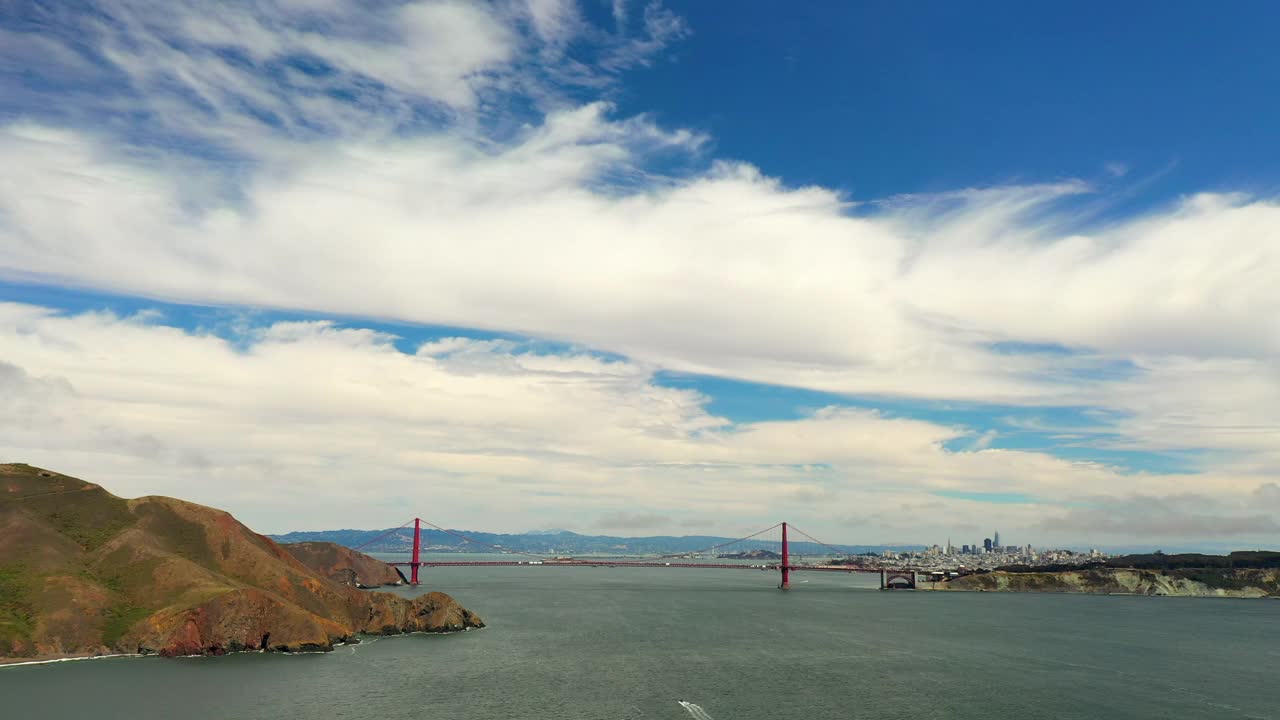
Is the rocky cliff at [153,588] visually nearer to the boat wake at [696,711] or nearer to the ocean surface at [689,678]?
the ocean surface at [689,678]

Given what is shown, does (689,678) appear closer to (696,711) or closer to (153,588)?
(696,711)

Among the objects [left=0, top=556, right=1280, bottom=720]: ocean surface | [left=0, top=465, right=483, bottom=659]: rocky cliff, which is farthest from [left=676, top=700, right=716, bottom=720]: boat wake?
[left=0, top=465, right=483, bottom=659]: rocky cliff

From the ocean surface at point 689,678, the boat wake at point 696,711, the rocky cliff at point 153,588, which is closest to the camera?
the boat wake at point 696,711

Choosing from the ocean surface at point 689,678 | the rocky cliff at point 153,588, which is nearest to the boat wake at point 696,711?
the ocean surface at point 689,678

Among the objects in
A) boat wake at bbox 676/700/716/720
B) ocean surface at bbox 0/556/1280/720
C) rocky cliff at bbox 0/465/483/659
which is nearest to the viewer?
boat wake at bbox 676/700/716/720

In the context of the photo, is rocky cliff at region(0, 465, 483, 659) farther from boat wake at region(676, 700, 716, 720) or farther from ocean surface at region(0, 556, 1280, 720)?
boat wake at region(676, 700, 716, 720)

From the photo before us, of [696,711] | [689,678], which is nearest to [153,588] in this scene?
[689,678]
